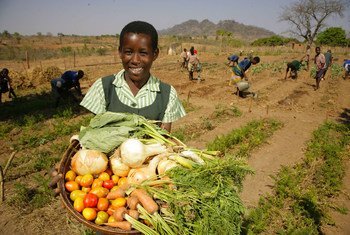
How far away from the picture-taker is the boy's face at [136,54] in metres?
1.89

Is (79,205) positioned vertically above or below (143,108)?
below

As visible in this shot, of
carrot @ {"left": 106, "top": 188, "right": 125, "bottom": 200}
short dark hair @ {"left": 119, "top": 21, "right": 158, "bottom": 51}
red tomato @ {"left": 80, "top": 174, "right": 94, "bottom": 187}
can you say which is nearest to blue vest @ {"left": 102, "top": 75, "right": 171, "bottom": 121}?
short dark hair @ {"left": 119, "top": 21, "right": 158, "bottom": 51}

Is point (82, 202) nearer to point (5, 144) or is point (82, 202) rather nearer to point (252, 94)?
point (5, 144)

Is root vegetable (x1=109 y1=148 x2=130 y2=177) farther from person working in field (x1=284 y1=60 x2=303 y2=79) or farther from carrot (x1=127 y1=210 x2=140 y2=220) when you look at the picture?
person working in field (x1=284 y1=60 x2=303 y2=79)

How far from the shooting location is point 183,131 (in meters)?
6.98

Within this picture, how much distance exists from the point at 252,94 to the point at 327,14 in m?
34.2

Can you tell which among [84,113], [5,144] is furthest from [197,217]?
[84,113]

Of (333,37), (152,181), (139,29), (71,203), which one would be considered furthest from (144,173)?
(333,37)

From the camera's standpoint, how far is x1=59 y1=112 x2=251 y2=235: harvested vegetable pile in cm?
150

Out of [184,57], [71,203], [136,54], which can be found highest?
[136,54]

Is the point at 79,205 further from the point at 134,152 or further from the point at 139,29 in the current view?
the point at 139,29

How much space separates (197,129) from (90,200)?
228 inches

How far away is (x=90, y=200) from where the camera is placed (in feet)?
5.19

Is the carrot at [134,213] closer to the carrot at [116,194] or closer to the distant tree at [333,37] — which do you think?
the carrot at [116,194]
